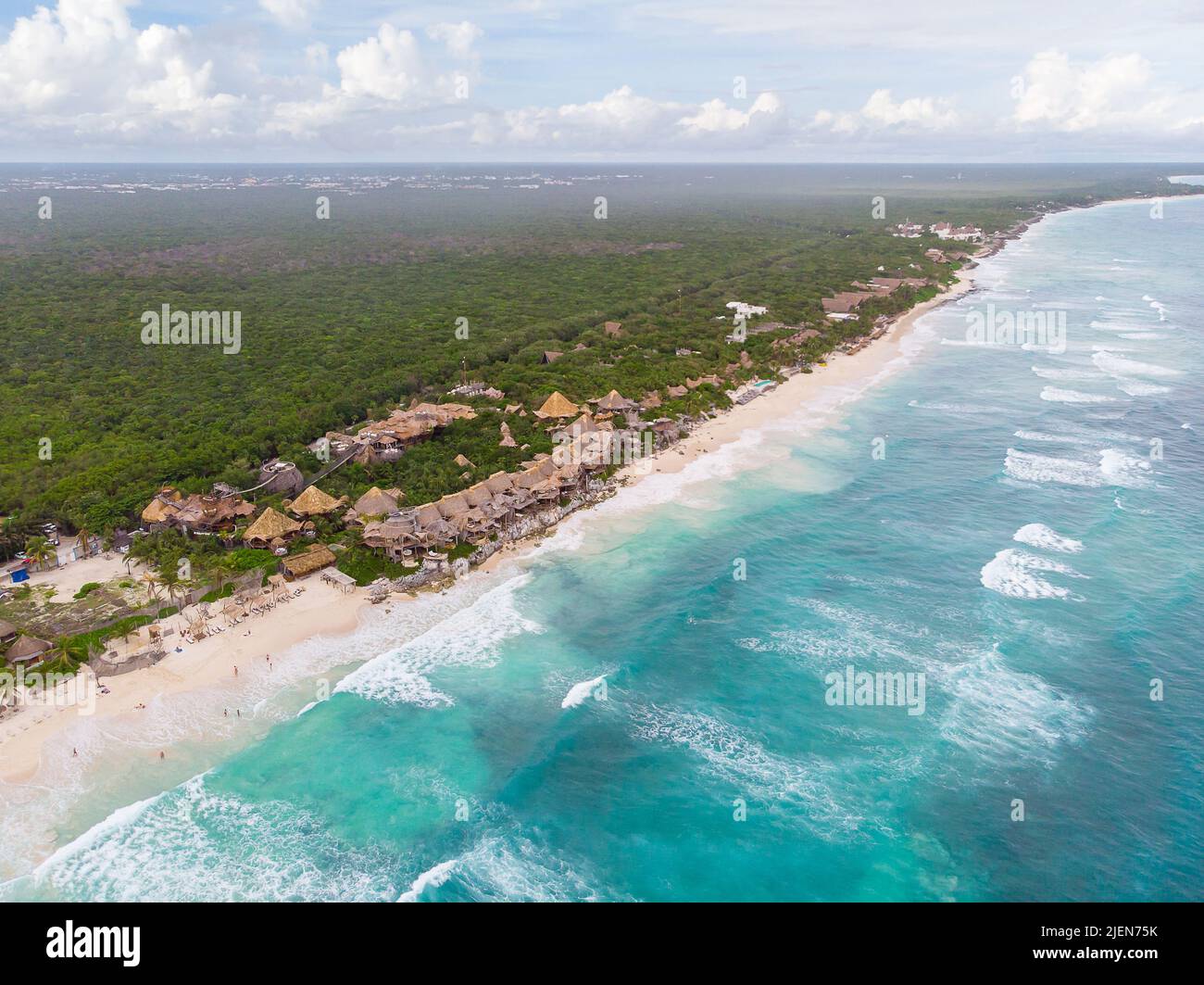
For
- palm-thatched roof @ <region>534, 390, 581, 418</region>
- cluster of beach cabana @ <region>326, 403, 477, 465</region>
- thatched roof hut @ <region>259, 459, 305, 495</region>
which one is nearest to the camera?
thatched roof hut @ <region>259, 459, 305, 495</region>

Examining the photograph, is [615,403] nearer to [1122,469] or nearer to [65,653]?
[1122,469]

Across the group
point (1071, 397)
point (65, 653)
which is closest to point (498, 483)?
point (65, 653)

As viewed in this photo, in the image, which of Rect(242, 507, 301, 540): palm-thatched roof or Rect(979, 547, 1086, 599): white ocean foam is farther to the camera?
Rect(242, 507, 301, 540): palm-thatched roof

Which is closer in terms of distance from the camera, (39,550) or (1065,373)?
(39,550)

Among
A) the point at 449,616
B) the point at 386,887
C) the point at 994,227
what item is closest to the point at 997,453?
the point at 449,616

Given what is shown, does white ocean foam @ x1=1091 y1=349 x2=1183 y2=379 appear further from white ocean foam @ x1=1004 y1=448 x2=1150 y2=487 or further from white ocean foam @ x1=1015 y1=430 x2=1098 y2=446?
white ocean foam @ x1=1004 y1=448 x2=1150 y2=487

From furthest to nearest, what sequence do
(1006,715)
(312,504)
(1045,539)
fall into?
(312,504) → (1045,539) → (1006,715)

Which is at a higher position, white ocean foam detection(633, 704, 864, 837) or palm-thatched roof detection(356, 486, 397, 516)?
palm-thatched roof detection(356, 486, 397, 516)

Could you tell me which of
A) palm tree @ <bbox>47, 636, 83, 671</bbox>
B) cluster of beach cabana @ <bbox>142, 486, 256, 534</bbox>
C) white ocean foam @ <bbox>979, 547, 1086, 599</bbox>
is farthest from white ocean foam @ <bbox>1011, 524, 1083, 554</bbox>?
palm tree @ <bbox>47, 636, 83, 671</bbox>
